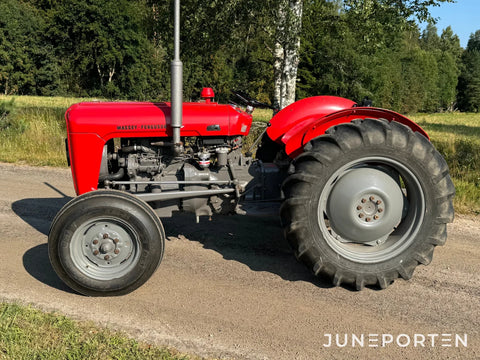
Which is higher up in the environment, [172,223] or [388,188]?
[388,188]

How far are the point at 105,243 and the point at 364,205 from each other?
6.95 ft

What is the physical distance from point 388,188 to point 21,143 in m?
8.12

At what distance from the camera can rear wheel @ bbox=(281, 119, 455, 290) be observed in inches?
135

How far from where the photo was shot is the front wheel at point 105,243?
11.0ft

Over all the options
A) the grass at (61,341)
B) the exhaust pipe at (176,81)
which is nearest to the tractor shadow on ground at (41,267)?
the grass at (61,341)

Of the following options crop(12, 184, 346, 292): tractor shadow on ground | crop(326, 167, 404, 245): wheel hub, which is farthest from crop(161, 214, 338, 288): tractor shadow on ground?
crop(326, 167, 404, 245): wheel hub

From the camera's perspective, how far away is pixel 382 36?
31.1 ft

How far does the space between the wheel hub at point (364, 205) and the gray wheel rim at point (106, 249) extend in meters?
1.65

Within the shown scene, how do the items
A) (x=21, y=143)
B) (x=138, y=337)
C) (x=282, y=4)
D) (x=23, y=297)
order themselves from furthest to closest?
(x=21, y=143) < (x=282, y=4) < (x=23, y=297) < (x=138, y=337)

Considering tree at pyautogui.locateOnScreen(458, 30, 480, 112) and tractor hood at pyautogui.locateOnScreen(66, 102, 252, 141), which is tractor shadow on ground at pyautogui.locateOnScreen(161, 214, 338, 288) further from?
tree at pyautogui.locateOnScreen(458, 30, 480, 112)

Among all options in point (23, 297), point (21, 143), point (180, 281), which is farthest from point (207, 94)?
point (21, 143)

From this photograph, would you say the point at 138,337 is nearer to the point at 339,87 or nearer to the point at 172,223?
the point at 172,223

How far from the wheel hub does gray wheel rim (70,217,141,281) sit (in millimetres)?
1648

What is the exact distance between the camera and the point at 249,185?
4227 millimetres
